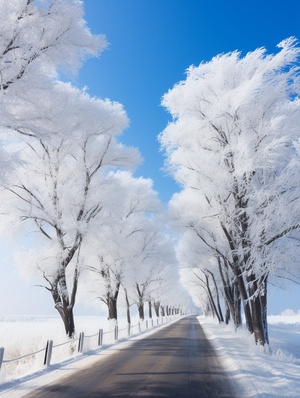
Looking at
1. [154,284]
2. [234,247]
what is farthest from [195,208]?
[154,284]

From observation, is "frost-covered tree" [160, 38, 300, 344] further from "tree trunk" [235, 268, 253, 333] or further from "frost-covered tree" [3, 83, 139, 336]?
"frost-covered tree" [3, 83, 139, 336]

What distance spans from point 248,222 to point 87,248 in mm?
7992

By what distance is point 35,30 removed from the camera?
766 centimetres

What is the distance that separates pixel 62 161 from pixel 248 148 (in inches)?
306

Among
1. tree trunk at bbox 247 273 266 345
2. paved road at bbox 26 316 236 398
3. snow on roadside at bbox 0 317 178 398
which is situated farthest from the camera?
tree trunk at bbox 247 273 266 345

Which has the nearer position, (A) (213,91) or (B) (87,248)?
(A) (213,91)

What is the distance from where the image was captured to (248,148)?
10.5m

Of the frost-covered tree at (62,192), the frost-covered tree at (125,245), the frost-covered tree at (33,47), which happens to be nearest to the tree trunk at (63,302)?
the frost-covered tree at (62,192)

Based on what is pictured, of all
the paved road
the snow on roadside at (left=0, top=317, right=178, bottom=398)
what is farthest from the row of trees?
the paved road

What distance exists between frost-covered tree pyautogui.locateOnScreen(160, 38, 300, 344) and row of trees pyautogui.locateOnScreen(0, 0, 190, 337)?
351 cm

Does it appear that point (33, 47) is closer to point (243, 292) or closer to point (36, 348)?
point (243, 292)

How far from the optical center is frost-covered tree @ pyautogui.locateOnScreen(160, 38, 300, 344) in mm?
10336

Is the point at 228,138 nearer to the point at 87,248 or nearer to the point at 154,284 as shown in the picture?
the point at 87,248

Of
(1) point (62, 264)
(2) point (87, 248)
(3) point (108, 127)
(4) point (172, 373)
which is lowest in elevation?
(4) point (172, 373)
